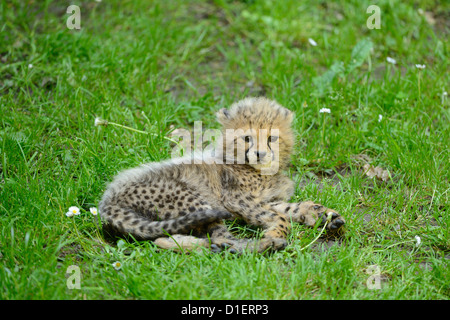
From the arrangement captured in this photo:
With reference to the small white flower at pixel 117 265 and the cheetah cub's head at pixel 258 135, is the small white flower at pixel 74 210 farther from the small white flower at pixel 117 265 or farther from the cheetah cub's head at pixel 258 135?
the cheetah cub's head at pixel 258 135

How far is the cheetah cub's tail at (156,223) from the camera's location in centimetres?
348

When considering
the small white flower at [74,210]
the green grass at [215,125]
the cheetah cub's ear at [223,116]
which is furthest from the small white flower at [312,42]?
the small white flower at [74,210]

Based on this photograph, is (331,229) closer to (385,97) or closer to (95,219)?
(95,219)

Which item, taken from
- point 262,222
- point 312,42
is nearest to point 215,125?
point 262,222

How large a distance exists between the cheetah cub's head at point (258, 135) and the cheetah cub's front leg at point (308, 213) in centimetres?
32

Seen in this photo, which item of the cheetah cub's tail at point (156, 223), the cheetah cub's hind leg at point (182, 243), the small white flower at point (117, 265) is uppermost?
the cheetah cub's tail at point (156, 223)

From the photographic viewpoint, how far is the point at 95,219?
3693mm

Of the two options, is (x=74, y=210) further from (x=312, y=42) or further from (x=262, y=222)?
(x=312, y=42)

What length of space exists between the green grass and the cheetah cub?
138 millimetres

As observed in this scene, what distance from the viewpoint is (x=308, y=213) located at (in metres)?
3.81

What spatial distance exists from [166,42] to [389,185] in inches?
119

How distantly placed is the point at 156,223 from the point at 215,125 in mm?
1699

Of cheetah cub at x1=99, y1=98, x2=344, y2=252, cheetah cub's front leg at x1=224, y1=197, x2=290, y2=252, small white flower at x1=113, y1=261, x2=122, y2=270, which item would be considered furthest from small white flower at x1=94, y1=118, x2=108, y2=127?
small white flower at x1=113, y1=261, x2=122, y2=270

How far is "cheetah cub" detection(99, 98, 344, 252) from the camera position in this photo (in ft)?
11.5
